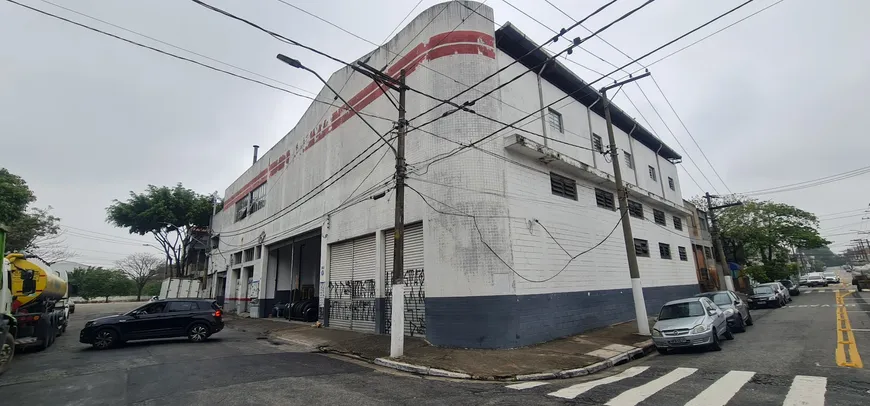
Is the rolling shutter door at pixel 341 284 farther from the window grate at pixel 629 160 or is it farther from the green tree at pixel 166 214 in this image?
the green tree at pixel 166 214

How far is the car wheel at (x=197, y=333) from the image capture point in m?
14.3

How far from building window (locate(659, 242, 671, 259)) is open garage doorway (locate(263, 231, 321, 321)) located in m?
20.5

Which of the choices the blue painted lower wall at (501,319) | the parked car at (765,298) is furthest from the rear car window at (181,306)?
the parked car at (765,298)

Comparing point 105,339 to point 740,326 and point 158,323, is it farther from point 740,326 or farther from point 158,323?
point 740,326

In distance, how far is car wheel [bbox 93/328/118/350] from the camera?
41.2 feet

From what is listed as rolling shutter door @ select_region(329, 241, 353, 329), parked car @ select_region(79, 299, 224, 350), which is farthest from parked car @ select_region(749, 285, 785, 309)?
parked car @ select_region(79, 299, 224, 350)

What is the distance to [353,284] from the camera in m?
16.7

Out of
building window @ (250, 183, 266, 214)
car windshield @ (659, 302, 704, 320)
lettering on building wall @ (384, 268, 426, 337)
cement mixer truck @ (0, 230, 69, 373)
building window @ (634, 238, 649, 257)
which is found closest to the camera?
car windshield @ (659, 302, 704, 320)

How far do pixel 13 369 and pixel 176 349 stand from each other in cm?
359

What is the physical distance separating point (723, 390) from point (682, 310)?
5.72 m

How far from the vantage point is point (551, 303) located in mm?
12719

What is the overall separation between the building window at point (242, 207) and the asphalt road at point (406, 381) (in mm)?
22566

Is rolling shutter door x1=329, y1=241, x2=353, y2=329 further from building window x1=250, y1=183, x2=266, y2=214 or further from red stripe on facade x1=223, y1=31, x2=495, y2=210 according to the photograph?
building window x1=250, y1=183, x2=266, y2=214

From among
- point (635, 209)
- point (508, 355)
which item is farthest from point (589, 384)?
point (635, 209)
